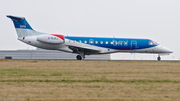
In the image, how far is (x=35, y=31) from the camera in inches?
1448

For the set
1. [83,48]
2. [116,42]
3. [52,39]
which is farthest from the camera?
[116,42]

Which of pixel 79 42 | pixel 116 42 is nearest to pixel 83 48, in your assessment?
pixel 79 42

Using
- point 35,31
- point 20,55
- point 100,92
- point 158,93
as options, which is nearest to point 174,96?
point 158,93

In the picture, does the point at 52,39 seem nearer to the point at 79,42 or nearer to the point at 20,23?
the point at 79,42

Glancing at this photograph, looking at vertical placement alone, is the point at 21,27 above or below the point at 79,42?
above

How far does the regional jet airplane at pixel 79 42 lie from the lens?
116 ft

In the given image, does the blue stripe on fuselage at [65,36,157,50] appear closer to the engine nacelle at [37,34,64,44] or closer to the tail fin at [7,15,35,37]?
the engine nacelle at [37,34,64,44]

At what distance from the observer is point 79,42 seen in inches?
1398

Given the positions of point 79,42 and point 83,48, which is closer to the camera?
point 83,48

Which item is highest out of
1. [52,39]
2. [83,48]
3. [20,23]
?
[20,23]

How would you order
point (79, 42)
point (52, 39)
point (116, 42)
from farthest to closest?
point (116, 42) → point (79, 42) → point (52, 39)

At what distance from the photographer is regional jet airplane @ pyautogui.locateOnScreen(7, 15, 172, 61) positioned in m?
35.4

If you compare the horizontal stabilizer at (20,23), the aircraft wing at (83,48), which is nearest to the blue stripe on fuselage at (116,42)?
the aircraft wing at (83,48)

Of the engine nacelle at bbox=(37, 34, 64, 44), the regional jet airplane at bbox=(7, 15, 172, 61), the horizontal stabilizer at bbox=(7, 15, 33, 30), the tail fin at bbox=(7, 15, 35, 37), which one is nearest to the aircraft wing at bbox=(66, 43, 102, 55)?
the regional jet airplane at bbox=(7, 15, 172, 61)
